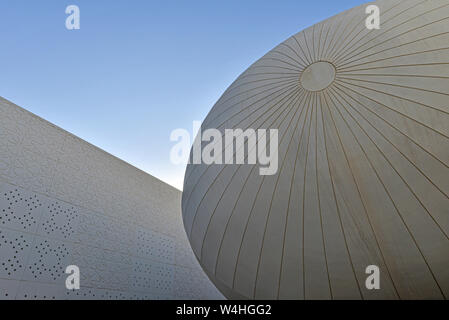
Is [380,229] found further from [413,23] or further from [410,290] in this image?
[413,23]

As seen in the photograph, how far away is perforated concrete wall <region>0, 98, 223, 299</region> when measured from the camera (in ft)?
28.7

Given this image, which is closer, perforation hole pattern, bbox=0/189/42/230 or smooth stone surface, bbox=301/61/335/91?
smooth stone surface, bbox=301/61/335/91

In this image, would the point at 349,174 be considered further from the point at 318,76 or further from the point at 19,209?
the point at 19,209

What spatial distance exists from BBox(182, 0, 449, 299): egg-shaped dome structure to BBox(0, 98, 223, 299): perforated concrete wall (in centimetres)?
606

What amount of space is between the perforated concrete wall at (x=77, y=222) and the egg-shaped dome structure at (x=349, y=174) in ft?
19.9

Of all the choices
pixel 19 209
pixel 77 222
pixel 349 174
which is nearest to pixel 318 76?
pixel 349 174

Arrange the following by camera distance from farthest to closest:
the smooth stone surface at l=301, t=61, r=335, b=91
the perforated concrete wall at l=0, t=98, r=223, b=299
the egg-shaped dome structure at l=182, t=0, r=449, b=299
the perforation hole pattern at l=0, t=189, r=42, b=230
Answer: the perforated concrete wall at l=0, t=98, r=223, b=299 → the perforation hole pattern at l=0, t=189, r=42, b=230 → the smooth stone surface at l=301, t=61, r=335, b=91 → the egg-shaped dome structure at l=182, t=0, r=449, b=299

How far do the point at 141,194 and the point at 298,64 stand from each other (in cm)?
1012

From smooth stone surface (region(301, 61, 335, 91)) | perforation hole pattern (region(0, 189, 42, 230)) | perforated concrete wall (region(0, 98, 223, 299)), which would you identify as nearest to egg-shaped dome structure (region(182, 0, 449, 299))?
smooth stone surface (region(301, 61, 335, 91))

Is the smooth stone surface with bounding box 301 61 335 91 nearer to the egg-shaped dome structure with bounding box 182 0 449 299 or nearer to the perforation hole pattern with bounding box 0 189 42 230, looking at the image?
the egg-shaped dome structure with bounding box 182 0 449 299

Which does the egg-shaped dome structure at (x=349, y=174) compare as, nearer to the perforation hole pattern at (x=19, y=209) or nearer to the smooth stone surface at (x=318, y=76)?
the smooth stone surface at (x=318, y=76)

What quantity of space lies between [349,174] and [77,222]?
9355 mm

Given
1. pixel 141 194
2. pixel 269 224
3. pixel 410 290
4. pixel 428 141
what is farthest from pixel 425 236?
pixel 141 194

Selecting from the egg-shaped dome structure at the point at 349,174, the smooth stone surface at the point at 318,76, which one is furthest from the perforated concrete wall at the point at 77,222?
the smooth stone surface at the point at 318,76
